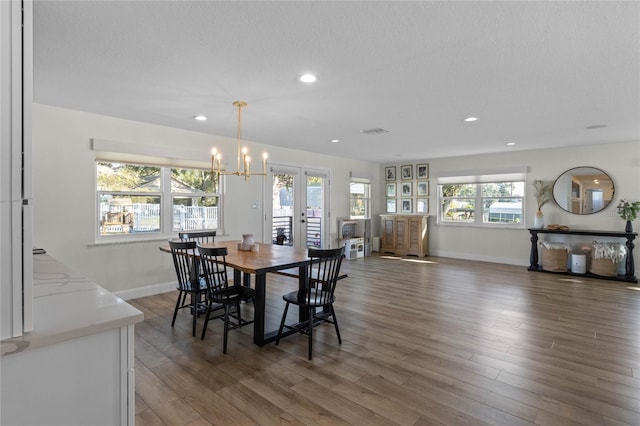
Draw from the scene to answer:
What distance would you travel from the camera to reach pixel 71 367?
115 cm

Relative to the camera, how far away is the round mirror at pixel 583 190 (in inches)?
243

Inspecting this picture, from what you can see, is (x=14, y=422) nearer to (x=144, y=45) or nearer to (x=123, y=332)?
(x=123, y=332)

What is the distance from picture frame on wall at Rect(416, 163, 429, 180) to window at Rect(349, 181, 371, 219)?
4.03 ft

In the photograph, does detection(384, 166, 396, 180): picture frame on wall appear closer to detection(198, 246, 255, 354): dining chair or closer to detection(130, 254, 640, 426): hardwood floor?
detection(130, 254, 640, 426): hardwood floor

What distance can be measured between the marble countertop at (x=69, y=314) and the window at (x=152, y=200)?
2.94 m

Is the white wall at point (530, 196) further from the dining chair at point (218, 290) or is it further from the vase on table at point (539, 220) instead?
the dining chair at point (218, 290)

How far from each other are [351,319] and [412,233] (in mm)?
4816

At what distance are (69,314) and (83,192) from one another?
3459 millimetres

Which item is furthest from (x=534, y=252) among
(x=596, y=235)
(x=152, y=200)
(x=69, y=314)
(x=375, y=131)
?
(x=69, y=314)

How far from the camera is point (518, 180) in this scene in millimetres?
7062

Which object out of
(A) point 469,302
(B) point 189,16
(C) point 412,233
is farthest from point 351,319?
(C) point 412,233

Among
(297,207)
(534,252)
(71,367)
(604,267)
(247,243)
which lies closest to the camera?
(71,367)

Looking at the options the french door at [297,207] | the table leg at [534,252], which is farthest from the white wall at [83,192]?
the table leg at [534,252]

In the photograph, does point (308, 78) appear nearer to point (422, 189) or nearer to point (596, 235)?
point (596, 235)
